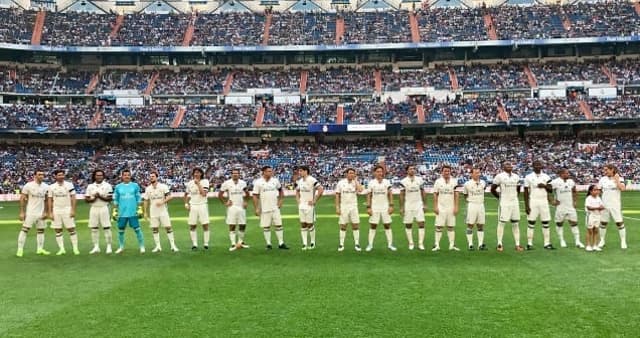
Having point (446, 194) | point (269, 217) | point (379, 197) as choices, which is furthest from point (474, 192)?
point (269, 217)

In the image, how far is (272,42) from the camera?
2135 inches

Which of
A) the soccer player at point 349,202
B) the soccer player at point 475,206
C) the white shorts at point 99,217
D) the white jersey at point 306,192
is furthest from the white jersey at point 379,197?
the white shorts at point 99,217

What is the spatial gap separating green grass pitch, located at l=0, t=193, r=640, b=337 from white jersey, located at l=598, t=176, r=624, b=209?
1.09 meters

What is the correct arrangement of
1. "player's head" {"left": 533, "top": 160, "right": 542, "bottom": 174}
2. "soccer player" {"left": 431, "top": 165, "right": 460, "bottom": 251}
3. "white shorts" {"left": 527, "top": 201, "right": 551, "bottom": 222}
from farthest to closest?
"soccer player" {"left": 431, "top": 165, "right": 460, "bottom": 251}
"white shorts" {"left": 527, "top": 201, "right": 551, "bottom": 222}
"player's head" {"left": 533, "top": 160, "right": 542, "bottom": 174}

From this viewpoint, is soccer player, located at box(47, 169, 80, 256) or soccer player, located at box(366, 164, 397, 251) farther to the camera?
soccer player, located at box(47, 169, 80, 256)

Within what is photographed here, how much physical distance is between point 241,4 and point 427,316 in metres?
58.0

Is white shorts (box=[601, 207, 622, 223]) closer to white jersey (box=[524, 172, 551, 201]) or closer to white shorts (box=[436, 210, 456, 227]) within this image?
white jersey (box=[524, 172, 551, 201])

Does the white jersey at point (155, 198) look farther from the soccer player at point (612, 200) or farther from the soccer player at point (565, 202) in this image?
the soccer player at point (612, 200)

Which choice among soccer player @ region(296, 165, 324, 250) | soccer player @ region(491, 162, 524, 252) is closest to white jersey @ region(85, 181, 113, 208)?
soccer player @ region(296, 165, 324, 250)

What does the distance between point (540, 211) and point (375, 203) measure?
4.02 meters

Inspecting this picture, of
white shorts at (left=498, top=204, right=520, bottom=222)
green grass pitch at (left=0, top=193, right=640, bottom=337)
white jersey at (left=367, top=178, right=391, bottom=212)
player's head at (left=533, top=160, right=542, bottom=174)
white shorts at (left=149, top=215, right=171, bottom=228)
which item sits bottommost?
green grass pitch at (left=0, top=193, right=640, bottom=337)

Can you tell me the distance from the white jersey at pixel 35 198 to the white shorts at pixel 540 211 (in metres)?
12.3

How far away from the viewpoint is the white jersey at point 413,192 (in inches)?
526

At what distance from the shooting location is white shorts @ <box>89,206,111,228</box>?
13.7m
